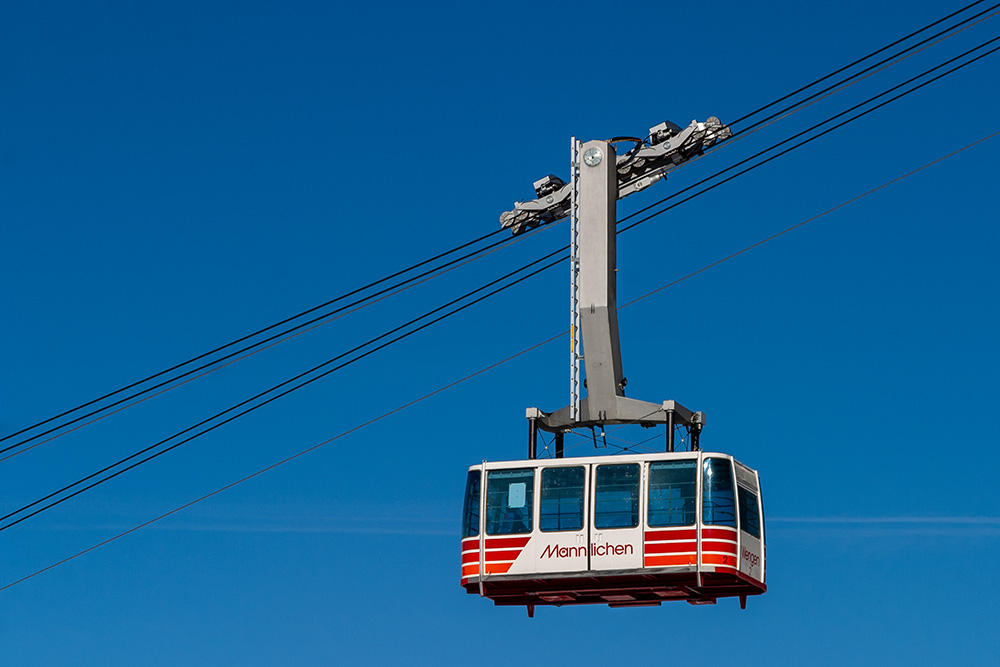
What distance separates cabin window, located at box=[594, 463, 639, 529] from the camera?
3155 centimetres

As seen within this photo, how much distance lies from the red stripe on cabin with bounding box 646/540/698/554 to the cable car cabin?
0.02 m

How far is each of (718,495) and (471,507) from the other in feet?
14.3

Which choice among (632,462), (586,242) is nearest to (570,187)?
(586,242)

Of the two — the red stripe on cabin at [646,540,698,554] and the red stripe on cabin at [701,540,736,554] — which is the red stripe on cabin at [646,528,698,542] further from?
the red stripe on cabin at [701,540,736,554]

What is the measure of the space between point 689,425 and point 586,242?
4.18m

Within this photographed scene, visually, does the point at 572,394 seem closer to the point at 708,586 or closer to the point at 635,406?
the point at 635,406

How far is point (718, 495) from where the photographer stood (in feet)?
102

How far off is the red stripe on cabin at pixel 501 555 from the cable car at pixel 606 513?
17 mm

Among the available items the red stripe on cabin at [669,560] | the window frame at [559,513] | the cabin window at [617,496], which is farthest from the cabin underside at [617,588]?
the cabin window at [617,496]

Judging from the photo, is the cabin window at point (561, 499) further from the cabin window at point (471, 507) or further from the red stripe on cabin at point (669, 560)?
the red stripe on cabin at point (669, 560)

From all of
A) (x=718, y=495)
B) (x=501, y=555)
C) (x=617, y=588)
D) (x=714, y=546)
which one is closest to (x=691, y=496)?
(x=718, y=495)

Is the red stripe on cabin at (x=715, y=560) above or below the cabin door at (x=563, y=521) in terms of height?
below

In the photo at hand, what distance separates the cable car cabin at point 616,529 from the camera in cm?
3119

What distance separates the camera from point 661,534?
3131cm
